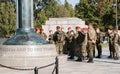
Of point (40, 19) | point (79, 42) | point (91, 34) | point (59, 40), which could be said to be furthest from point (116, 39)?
point (40, 19)

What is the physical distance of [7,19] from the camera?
59969mm

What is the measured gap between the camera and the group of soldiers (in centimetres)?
1661

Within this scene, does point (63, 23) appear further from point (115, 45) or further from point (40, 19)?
point (40, 19)

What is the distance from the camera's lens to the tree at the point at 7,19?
196ft

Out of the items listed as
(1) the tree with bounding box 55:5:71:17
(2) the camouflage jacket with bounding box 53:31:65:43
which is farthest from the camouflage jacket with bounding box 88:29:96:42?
(1) the tree with bounding box 55:5:71:17

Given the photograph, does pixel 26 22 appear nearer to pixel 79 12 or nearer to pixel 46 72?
pixel 46 72

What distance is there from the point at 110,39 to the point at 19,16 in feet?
16.7

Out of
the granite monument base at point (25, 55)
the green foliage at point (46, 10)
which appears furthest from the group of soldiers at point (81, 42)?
the green foliage at point (46, 10)

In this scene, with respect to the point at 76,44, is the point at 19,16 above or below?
above

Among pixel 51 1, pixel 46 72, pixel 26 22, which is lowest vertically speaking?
pixel 46 72

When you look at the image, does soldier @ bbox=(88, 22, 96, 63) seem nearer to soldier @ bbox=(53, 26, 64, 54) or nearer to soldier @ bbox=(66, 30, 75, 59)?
soldier @ bbox=(53, 26, 64, 54)

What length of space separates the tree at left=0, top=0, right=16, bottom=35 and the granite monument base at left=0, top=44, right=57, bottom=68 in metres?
45.0

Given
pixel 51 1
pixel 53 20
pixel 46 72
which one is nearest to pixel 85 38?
pixel 46 72

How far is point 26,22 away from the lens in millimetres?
15672
